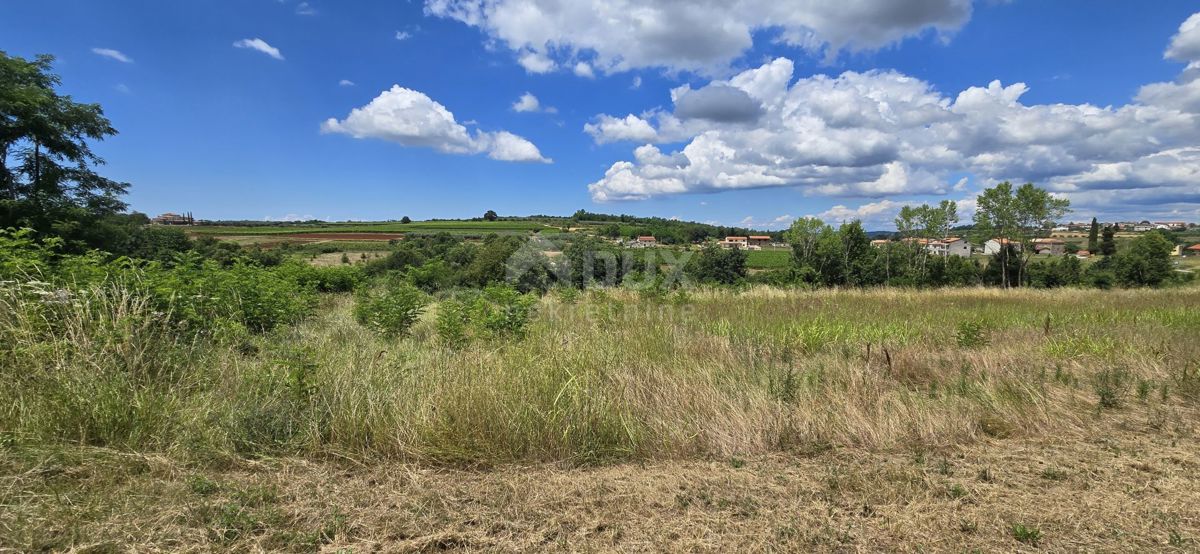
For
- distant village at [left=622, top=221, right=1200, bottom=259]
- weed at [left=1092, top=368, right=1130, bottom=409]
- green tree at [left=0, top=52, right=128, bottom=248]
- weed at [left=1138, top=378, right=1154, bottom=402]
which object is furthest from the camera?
distant village at [left=622, top=221, right=1200, bottom=259]

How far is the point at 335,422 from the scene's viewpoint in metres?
2.94

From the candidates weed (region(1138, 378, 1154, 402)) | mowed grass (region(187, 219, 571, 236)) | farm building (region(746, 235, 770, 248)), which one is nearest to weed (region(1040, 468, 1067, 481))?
weed (region(1138, 378, 1154, 402))

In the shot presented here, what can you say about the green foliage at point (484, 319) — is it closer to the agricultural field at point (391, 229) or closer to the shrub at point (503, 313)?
the shrub at point (503, 313)

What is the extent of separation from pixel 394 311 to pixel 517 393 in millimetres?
3445

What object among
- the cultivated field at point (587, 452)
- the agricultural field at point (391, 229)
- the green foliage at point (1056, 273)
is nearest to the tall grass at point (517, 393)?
the cultivated field at point (587, 452)

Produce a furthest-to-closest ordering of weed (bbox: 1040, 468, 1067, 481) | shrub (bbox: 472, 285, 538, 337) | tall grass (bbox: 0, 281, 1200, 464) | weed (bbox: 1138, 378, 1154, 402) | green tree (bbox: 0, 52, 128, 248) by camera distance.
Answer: green tree (bbox: 0, 52, 128, 248), shrub (bbox: 472, 285, 538, 337), weed (bbox: 1138, 378, 1154, 402), tall grass (bbox: 0, 281, 1200, 464), weed (bbox: 1040, 468, 1067, 481)

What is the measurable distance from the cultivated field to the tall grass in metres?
0.02

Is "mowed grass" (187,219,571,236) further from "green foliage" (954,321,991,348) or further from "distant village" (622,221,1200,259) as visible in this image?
"green foliage" (954,321,991,348)

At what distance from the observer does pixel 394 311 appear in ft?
19.7

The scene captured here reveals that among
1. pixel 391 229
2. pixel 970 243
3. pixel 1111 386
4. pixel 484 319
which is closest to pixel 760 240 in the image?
pixel 970 243

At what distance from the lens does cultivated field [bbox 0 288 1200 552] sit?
2119 millimetres

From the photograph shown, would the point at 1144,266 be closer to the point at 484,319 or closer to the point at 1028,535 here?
Result: the point at 1028,535

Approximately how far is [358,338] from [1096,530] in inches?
242

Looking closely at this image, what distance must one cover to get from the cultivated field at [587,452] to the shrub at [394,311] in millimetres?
1428
